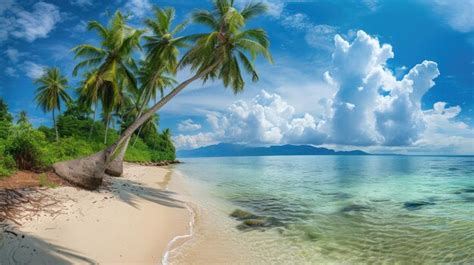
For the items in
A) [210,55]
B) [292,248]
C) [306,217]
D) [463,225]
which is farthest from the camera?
[210,55]

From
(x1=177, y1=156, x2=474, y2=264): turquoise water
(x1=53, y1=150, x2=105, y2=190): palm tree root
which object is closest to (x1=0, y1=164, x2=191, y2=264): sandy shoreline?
(x1=53, y1=150, x2=105, y2=190): palm tree root

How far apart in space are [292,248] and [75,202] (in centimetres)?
586

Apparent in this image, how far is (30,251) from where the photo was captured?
526 cm

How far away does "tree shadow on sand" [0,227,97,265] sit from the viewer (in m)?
4.99

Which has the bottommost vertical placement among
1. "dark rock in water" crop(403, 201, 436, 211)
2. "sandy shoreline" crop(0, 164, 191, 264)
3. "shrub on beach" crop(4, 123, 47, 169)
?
"dark rock in water" crop(403, 201, 436, 211)

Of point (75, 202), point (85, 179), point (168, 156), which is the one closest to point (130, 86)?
point (85, 179)

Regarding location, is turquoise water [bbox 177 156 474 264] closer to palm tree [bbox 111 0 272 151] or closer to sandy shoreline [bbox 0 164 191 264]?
sandy shoreline [bbox 0 164 191 264]

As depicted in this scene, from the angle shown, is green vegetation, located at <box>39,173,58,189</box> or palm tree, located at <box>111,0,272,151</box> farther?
palm tree, located at <box>111,0,272,151</box>

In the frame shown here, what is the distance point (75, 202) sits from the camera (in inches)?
346

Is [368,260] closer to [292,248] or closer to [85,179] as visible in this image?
[292,248]

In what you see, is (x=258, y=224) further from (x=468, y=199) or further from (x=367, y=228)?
(x=468, y=199)

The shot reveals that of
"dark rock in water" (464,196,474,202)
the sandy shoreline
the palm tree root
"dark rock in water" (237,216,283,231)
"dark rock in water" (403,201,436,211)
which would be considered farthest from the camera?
"dark rock in water" (464,196,474,202)

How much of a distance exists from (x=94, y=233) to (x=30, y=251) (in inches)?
68.2

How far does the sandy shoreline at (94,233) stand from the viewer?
5.43 m
